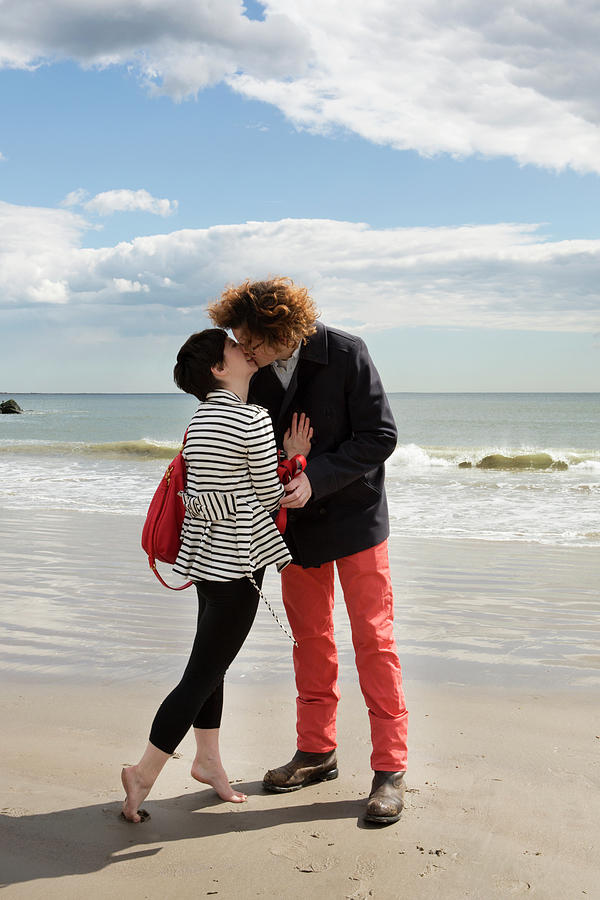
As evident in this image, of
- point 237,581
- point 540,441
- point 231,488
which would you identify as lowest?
point 540,441

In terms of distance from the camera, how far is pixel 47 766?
2.98 meters

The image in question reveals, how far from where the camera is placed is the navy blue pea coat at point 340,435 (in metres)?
2.87

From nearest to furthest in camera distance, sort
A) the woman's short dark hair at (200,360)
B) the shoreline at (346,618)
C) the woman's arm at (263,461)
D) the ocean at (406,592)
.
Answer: the woman's arm at (263,461) < the woman's short dark hair at (200,360) < the shoreline at (346,618) < the ocean at (406,592)

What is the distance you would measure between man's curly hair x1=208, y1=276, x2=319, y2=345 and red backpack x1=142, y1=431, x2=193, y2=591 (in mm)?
484

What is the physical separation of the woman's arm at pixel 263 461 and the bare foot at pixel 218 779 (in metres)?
0.97

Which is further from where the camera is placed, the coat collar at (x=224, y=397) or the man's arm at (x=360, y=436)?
the man's arm at (x=360, y=436)

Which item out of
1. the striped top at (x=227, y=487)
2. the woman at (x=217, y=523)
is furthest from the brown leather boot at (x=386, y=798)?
the striped top at (x=227, y=487)

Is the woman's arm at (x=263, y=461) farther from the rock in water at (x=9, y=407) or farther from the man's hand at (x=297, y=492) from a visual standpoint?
the rock in water at (x=9, y=407)

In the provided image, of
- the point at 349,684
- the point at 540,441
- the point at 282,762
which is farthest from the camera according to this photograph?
the point at 540,441

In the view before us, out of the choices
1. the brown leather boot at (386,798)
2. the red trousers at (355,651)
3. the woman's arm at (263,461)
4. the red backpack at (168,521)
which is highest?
the woman's arm at (263,461)

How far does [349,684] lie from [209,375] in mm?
2058

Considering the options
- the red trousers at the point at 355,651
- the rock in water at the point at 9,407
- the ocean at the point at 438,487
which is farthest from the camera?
the rock in water at the point at 9,407

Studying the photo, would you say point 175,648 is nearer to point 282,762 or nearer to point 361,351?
point 282,762

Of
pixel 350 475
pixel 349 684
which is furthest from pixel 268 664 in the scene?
pixel 350 475
